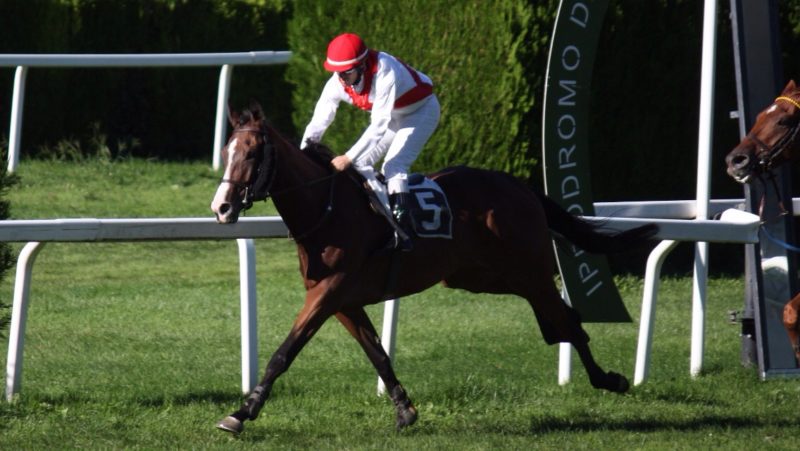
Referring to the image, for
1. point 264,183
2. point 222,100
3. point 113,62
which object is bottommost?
point 222,100

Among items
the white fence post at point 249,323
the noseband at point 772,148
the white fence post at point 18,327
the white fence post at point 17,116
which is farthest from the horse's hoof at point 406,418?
the white fence post at point 17,116

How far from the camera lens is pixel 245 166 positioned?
5727 mm

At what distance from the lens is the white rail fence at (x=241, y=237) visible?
619 cm

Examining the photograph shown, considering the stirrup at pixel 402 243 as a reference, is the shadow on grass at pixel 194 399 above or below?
below

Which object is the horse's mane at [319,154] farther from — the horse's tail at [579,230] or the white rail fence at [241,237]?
the horse's tail at [579,230]

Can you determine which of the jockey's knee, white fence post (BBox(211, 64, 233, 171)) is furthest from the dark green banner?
white fence post (BBox(211, 64, 233, 171))

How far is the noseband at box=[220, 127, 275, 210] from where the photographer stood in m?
5.69

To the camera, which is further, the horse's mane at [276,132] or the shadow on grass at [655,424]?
the shadow on grass at [655,424]

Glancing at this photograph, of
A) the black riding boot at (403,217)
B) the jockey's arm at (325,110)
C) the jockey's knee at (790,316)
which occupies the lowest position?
the jockey's knee at (790,316)

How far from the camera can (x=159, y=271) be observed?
32.5 ft

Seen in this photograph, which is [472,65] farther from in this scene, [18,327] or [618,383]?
[18,327]

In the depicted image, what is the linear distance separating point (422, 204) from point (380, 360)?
2.30 ft

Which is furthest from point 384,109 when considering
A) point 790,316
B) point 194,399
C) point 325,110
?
point 790,316

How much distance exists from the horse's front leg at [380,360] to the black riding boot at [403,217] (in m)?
0.39
